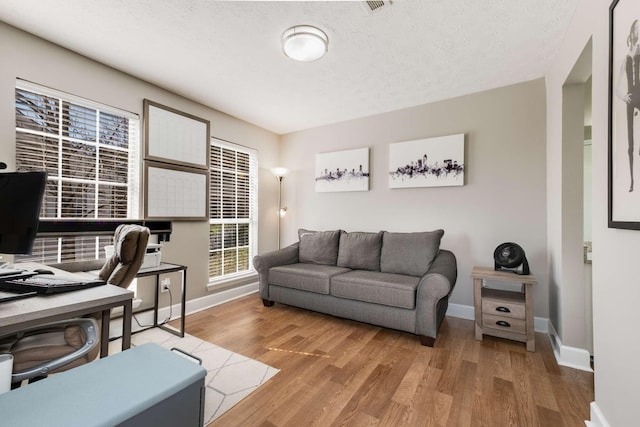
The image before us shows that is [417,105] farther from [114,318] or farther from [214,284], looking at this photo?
[114,318]

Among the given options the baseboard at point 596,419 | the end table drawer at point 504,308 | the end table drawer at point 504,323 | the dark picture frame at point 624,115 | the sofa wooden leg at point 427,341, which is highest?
the dark picture frame at point 624,115

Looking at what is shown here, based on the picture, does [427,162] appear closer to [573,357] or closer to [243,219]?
[573,357]

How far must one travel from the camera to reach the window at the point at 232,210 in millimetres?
3570

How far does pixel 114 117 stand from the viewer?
2617 mm

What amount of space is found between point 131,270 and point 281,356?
129 cm

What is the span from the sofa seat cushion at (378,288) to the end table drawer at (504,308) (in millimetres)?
609

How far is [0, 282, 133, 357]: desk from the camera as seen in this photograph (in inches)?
36.3

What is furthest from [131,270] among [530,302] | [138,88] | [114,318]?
[530,302]

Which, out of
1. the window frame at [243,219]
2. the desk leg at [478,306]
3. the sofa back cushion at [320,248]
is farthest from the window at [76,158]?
the desk leg at [478,306]

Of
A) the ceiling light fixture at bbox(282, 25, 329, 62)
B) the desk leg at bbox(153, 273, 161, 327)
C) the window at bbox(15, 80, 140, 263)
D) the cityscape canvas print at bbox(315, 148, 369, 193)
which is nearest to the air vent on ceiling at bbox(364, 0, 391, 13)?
the ceiling light fixture at bbox(282, 25, 329, 62)

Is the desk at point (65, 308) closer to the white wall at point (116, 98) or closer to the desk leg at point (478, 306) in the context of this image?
the white wall at point (116, 98)

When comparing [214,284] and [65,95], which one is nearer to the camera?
[65,95]

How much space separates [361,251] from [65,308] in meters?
2.68

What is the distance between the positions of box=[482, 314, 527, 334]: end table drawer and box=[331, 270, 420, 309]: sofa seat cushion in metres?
0.66
